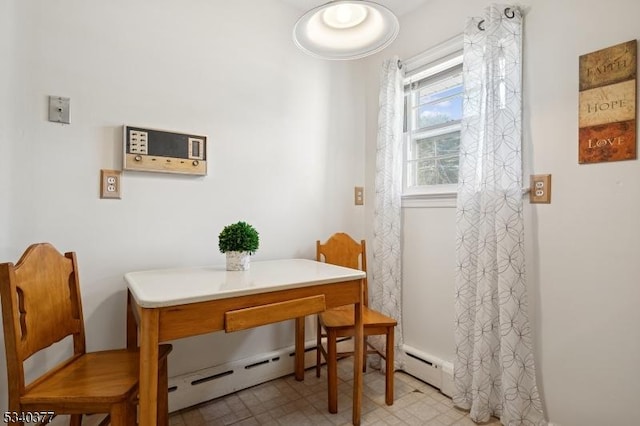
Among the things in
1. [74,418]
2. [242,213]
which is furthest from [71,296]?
[242,213]

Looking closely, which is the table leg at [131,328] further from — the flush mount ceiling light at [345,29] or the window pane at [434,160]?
the window pane at [434,160]

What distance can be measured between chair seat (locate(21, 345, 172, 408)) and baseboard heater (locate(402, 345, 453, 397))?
157cm

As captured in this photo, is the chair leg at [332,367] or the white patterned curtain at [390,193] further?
the white patterned curtain at [390,193]

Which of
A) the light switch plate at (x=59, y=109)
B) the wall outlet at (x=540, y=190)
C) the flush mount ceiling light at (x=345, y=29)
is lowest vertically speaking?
the wall outlet at (x=540, y=190)

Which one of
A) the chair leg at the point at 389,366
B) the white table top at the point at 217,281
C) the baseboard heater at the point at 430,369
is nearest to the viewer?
the white table top at the point at 217,281

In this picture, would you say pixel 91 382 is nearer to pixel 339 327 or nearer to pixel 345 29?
pixel 339 327

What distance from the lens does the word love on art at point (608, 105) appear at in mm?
1313

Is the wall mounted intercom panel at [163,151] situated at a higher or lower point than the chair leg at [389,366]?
higher

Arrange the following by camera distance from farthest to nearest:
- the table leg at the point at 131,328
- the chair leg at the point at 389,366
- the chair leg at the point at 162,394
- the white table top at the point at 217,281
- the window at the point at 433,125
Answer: the window at the point at 433,125, the chair leg at the point at 389,366, the table leg at the point at 131,328, the chair leg at the point at 162,394, the white table top at the point at 217,281

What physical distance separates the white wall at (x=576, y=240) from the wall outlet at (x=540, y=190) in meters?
0.03

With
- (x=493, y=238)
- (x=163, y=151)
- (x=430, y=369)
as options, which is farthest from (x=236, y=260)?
(x=430, y=369)

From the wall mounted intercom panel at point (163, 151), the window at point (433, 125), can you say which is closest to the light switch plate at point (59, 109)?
the wall mounted intercom panel at point (163, 151)

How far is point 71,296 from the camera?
139cm

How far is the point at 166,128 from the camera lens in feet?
5.74
